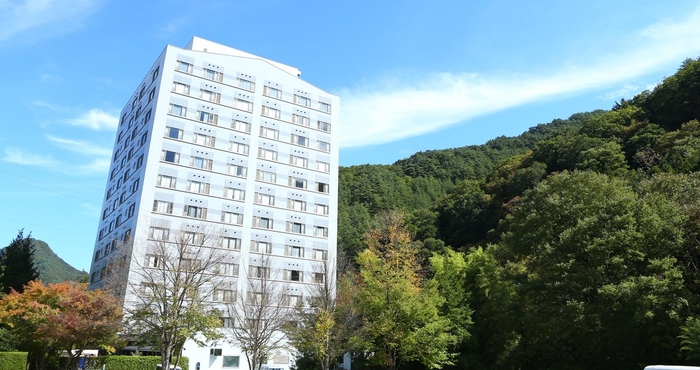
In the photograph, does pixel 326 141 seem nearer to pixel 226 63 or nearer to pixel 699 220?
pixel 226 63

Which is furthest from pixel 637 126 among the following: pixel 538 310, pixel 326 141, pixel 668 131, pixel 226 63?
pixel 226 63

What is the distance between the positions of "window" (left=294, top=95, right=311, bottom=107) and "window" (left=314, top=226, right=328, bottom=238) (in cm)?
1528

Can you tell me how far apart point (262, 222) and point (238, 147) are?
857 centimetres

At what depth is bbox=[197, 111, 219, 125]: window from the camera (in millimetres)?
51156

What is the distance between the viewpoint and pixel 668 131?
214 feet

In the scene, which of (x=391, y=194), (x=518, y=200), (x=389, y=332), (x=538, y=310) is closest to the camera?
(x=538, y=310)

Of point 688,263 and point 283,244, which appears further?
point 283,244

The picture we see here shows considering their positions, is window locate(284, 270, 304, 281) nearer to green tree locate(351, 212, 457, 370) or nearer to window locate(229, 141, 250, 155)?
window locate(229, 141, 250, 155)

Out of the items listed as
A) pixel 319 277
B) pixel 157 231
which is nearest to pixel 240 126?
pixel 157 231

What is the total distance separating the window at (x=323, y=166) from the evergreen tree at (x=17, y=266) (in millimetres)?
36460

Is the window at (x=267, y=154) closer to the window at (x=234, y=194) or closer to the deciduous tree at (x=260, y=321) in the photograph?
the window at (x=234, y=194)

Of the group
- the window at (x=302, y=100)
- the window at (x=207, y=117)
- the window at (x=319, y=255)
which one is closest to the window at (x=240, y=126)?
the window at (x=207, y=117)

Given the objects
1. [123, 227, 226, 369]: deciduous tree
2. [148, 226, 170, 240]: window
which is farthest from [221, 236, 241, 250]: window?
[123, 227, 226, 369]: deciduous tree

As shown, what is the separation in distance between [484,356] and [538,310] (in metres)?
11.7
